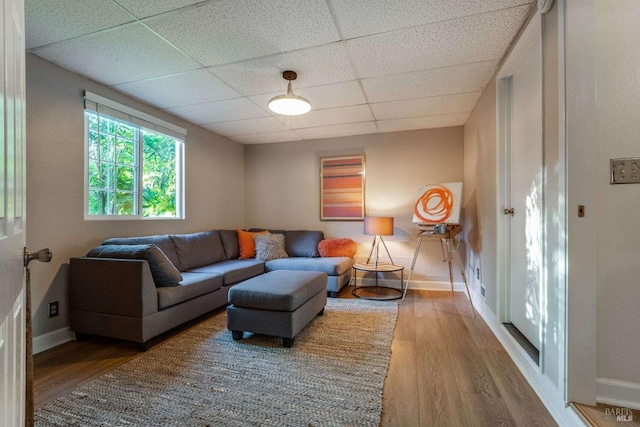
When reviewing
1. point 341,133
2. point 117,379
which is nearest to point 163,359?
point 117,379

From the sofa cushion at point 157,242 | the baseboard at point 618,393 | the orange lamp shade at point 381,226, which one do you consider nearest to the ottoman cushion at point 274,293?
the sofa cushion at point 157,242

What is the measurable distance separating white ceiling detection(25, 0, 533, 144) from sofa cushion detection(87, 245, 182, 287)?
1.55 m

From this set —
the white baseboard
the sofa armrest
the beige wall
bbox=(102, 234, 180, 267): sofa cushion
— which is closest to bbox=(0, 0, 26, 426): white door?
the sofa armrest

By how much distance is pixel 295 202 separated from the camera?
15.6 feet

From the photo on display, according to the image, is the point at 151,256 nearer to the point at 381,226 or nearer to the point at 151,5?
the point at 151,5

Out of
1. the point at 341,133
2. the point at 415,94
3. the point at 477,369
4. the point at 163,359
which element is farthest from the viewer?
the point at 341,133

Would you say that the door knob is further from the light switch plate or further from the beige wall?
the beige wall

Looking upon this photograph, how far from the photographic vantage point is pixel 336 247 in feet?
13.7

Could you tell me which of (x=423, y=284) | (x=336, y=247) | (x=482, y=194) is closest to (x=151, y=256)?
(x=336, y=247)

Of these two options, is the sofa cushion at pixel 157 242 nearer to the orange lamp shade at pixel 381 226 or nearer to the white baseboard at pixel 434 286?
the orange lamp shade at pixel 381 226

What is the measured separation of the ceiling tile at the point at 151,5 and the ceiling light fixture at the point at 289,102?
0.88 m

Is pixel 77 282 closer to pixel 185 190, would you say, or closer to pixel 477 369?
pixel 185 190

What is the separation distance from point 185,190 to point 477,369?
11.9ft

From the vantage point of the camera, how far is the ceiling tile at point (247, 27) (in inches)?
68.6
